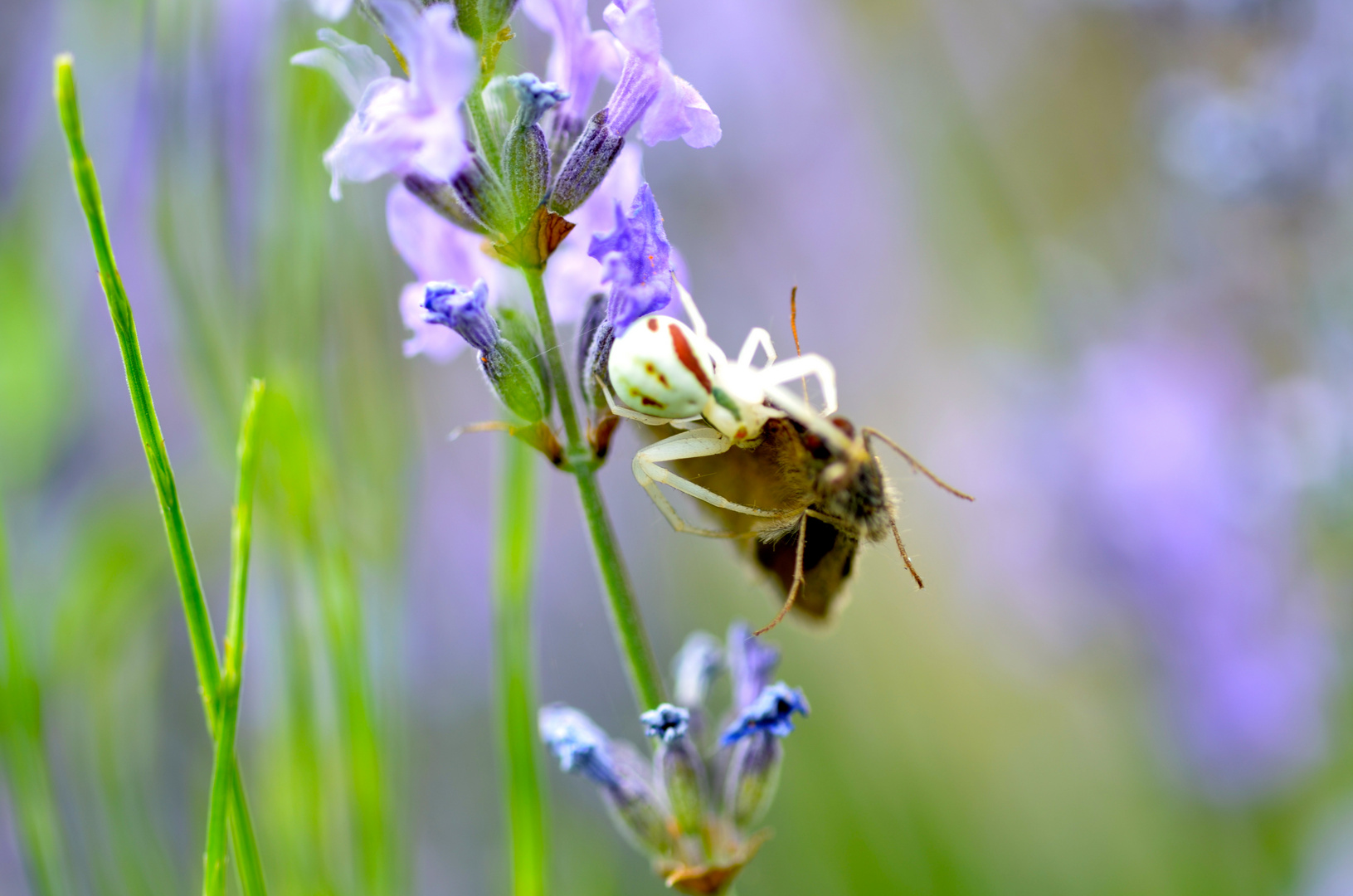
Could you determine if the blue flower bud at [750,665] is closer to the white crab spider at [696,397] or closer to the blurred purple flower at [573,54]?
the white crab spider at [696,397]

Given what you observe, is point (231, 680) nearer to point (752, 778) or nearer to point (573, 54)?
point (752, 778)

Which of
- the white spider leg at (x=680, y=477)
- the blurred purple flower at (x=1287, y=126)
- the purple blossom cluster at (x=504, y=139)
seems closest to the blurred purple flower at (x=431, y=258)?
the purple blossom cluster at (x=504, y=139)

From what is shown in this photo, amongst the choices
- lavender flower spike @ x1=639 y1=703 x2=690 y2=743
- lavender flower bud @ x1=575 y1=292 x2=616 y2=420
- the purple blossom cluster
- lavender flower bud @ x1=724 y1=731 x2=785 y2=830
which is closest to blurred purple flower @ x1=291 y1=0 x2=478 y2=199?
the purple blossom cluster

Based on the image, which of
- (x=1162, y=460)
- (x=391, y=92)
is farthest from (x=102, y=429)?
(x=1162, y=460)

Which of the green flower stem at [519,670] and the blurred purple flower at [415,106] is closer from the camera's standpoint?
the blurred purple flower at [415,106]

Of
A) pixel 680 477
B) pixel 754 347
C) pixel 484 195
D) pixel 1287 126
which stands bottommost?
pixel 680 477

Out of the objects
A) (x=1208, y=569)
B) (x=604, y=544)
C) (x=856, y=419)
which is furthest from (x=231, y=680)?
(x=856, y=419)

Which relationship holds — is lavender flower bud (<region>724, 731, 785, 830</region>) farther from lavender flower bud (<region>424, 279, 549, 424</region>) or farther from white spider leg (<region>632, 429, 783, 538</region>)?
lavender flower bud (<region>424, 279, 549, 424</region>)
